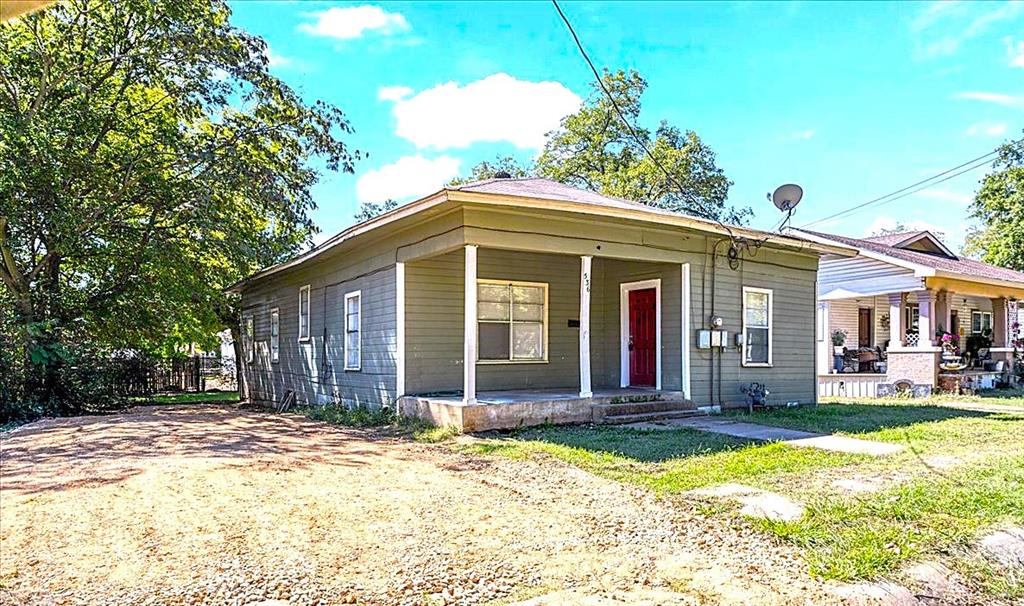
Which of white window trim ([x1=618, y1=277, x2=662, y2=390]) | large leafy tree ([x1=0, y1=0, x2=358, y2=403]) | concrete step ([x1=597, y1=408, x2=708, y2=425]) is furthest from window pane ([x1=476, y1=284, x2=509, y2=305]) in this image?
large leafy tree ([x1=0, y1=0, x2=358, y2=403])

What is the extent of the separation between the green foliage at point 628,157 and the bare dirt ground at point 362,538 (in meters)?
20.8

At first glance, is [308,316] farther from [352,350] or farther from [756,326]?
[756,326]

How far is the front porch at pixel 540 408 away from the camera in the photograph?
26.9ft

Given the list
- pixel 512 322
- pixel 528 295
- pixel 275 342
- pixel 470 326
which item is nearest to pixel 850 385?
pixel 528 295

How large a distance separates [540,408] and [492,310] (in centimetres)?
241

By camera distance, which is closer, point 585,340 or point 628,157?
point 585,340

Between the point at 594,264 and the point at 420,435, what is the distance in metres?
5.09

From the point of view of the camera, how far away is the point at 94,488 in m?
5.28

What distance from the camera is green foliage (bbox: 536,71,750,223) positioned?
25641 millimetres

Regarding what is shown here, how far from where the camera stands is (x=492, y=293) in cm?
1058

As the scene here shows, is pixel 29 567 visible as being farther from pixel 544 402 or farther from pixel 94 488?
pixel 544 402

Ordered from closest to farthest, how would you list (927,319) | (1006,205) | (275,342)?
(927,319) → (275,342) → (1006,205)

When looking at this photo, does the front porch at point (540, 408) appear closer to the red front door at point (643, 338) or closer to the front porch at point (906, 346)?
the red front door at point (643, 338)

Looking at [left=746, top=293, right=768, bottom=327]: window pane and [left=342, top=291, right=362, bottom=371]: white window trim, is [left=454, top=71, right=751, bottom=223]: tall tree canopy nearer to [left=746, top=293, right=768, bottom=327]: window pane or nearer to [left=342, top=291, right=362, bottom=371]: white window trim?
[left=746, top=293, right=768, bottom=327]: window pane
